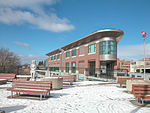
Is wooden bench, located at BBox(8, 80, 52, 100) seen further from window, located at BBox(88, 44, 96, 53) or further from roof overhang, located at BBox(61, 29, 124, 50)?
window, located at BBox(88, 44, 96, 53)

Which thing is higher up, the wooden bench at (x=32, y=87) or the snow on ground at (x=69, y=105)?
the wooden bench at (x=32, y=87)

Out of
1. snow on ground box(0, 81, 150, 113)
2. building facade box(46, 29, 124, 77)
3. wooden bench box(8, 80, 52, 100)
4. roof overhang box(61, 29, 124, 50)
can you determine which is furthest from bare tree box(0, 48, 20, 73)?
snow on ground box(0, 81, 150, 113)

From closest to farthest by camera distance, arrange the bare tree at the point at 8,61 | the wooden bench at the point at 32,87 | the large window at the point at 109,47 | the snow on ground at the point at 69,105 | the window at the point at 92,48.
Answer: the snow on ground at the point at 69,105 < the wooden bench at the point at 32,87 < the bare tree at the point at 8,61 < the large window at the point at 109,47 < the window at the point at 92,48

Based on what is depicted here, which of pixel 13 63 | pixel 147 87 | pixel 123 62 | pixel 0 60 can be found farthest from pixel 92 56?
pixel 123 62

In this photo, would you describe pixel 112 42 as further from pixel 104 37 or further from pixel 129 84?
pixel 129 84

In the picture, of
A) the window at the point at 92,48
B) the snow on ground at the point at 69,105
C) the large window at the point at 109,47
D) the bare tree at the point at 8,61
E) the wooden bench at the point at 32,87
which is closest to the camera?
the snow on ground at the point at 69,105

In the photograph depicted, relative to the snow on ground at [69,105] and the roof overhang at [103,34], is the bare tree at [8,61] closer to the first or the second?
the roof overhang at [103,34]

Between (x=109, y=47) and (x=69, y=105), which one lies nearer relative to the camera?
(x=69, y=105)

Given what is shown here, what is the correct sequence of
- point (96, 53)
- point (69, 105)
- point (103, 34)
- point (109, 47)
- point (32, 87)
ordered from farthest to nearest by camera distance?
point (96, 53)
point (103, 34)
point (109, 47)
point (32, 87)
point (69, 105)

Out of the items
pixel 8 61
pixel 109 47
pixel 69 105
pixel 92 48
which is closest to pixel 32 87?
pixel 69 105

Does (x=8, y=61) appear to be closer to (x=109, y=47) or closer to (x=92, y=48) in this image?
(x=92, y=48)

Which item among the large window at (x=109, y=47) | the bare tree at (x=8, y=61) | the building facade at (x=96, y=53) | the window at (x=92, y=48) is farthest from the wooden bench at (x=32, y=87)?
the window at (x=92, y=48)

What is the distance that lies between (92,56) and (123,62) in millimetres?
85949


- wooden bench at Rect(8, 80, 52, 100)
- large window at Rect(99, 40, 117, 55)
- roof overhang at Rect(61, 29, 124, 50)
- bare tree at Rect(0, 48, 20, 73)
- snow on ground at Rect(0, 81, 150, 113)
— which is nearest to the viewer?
snow on ground at Rect(0, 81, 150, 113)
